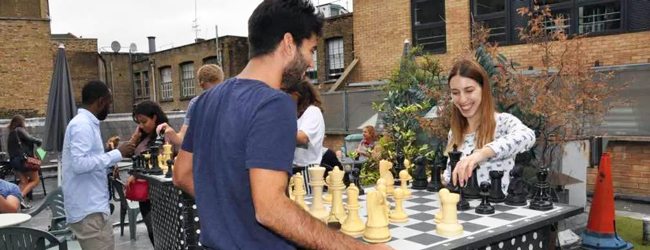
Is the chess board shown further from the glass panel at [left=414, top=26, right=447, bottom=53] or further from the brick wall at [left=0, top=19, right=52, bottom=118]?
the brick wall at [left=0, top=19, right=52, bottom=118]

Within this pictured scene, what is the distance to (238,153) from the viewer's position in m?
1.42

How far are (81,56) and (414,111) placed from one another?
2718 cm

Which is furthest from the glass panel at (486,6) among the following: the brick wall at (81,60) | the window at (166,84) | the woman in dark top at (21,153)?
the brick wall at (81,60)

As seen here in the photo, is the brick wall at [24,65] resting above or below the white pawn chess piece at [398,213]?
above

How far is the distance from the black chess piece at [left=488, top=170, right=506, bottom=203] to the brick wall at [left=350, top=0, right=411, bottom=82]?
32.4 ft

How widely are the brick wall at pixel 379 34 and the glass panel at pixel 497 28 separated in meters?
2.12

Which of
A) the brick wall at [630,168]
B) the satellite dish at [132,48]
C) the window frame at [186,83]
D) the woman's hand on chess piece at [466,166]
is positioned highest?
the satellite dish at [132,48]

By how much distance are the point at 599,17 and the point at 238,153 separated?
998 cm

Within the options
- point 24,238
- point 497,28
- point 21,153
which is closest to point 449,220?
point 24,238

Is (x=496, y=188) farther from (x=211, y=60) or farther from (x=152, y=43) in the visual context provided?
(x=152, y=43)

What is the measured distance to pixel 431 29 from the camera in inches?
477

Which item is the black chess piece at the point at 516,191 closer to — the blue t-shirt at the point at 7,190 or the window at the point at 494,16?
the blue t-shirt at the point at 7,190

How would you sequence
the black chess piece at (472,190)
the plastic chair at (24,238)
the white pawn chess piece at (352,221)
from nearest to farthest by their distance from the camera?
the white pawn chess piece at (352,221) → the black chess piece at (472,190) → the plastic chair at (24,238)

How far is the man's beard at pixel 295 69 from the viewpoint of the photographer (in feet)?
5.18
